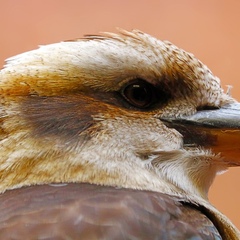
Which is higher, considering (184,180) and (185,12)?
(185,12)

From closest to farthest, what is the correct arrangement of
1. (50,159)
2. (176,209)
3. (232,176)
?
(176,209) → (50,159) → (232,176)

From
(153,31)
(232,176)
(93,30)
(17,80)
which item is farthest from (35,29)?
(17,80)

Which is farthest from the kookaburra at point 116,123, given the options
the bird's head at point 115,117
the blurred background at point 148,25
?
the blurred background at point 148,25

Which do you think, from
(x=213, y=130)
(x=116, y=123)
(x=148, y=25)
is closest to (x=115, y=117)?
(x=116, y=123)

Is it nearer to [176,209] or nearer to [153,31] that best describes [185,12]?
[153,31]

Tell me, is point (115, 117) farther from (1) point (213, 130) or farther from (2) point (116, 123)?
(1) point (213, 130)

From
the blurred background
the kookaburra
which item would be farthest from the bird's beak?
the blurred background

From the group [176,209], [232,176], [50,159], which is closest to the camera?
[176,209]
